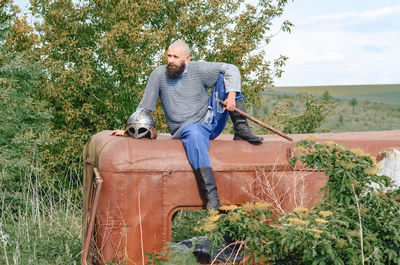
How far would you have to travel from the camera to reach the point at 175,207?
4.90 m

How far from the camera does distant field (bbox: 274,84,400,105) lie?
188 ft

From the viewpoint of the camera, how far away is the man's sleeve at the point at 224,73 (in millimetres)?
5125

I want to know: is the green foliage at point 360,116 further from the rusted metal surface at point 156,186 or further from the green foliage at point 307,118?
the rusted metal surface at point 156,186

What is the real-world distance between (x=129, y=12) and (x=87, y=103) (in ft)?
7.03

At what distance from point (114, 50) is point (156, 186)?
5545 mm

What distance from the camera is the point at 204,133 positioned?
506cm

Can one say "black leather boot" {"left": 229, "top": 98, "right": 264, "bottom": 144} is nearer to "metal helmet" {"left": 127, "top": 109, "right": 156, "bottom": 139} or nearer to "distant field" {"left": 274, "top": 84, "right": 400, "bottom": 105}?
"metal helmet" {"left": 127, "top": 109, "right": 156, "bottom": 139}

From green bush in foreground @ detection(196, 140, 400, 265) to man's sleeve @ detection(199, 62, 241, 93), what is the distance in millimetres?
1486

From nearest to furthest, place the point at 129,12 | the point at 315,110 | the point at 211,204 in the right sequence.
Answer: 1. the point at 211,204
2. the point at 129,12
3. the point at 315,110

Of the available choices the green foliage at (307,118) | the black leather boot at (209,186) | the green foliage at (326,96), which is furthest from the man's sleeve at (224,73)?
the green foliage at (326,96)

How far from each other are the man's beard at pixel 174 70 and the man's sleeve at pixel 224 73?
21cm

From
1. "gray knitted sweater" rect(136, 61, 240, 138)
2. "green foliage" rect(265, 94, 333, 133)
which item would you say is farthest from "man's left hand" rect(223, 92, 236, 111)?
"green foliage" rect(265, 94, 333, 133)

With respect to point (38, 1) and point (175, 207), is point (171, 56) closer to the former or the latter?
point (175, 207)

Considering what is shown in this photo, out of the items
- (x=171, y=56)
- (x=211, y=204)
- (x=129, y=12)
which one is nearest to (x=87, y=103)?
(x=129, y=12)
